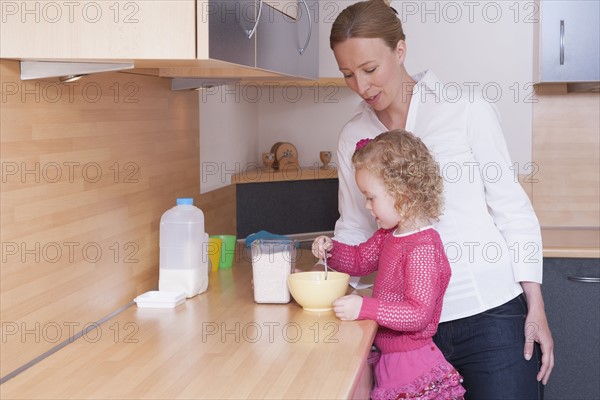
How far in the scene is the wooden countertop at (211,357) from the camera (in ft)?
4.12

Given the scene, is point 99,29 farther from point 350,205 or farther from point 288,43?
point 350,205

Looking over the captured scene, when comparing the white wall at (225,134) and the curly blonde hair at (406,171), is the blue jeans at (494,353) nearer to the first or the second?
the curly blonde hair at (406,171)

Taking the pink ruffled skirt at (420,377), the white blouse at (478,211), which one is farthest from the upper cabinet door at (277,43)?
the pink ruffled skirt at (420,377)

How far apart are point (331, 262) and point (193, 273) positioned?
32 centimetres

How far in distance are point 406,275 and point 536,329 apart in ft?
1.15

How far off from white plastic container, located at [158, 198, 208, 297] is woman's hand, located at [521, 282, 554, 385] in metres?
0.73

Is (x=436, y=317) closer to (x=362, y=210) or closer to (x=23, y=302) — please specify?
(x=362, y=210)

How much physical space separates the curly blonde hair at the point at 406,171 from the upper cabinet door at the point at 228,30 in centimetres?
32

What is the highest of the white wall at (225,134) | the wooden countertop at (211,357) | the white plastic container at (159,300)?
the white wall at (225,134)

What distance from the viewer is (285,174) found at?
3211mm

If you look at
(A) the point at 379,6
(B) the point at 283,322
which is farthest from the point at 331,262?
(A) the point at 379,6

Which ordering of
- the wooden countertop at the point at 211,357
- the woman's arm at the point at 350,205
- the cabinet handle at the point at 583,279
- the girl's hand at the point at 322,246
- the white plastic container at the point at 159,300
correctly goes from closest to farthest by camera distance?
the wooden countertop at the point at 211,357 → the white plastic container at the point at 159,300 → the girl's hand at the point at 322,246 → the woman's arm at the point at 350,205 → the cabinet handle at the point at 583,279

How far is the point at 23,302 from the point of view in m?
1.35

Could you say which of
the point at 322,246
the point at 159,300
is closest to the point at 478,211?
the point at 322,246
